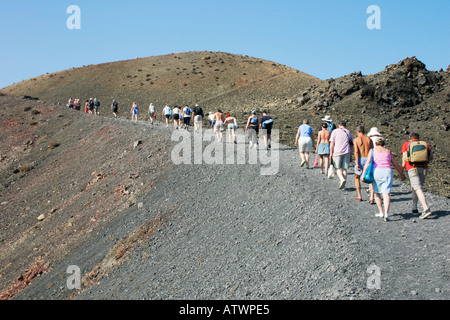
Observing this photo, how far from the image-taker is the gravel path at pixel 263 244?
802 cm

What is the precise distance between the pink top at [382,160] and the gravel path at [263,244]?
53.5 inches

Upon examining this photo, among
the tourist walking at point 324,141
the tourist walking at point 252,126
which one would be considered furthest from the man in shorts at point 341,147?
the tourist walking at point 252,126

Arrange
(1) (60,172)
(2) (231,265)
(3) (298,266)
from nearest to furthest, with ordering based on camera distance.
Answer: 1. (3) (298,266)
2. (2) (231,265)
3. (1) (60,172)

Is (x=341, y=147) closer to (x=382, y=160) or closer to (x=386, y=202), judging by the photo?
(x=382, y=160)

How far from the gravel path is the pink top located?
1.36 m

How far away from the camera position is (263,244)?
431 inches

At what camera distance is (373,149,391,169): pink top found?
987 cm

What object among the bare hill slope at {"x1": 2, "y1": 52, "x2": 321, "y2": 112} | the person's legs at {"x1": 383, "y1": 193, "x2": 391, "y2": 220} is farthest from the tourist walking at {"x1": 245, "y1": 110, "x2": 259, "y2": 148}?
the bare hill slope at {"x1": 2, "y1": 52, "x2": 321, "y2": 112}

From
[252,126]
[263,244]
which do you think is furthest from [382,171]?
[252,126]

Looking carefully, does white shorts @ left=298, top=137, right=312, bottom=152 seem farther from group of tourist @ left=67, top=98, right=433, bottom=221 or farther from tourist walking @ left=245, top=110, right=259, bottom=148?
tourist walking @ left=245, top=110, right=259, bottom=148
